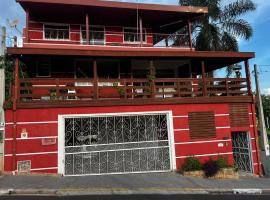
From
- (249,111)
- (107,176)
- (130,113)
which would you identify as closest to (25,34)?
(130,113)

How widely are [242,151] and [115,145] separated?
6.51 m

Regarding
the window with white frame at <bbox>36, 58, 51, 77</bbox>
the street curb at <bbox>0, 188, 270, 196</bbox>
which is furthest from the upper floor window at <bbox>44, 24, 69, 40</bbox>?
the street curb at <bbox>0, 188, 270, 196</bbox>

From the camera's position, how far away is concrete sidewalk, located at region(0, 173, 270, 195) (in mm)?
10156

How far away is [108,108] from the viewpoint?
13469 millimetres

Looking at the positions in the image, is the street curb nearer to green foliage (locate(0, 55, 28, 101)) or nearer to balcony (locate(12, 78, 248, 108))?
balcony (locate(12, 78, 248, 108))

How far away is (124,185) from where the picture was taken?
11062mm

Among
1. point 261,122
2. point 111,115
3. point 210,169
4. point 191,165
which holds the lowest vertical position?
point 210,169

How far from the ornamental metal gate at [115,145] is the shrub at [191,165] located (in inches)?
31.3

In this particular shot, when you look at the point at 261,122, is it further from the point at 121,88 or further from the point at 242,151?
the point at 121,88

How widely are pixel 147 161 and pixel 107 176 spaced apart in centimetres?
193

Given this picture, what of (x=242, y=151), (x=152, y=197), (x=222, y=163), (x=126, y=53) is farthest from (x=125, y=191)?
(x=242, y=151)

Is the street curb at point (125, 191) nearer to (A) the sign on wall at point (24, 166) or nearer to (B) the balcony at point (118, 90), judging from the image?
(A) the sign on wall at point (24, 166)

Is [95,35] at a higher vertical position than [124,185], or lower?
higher

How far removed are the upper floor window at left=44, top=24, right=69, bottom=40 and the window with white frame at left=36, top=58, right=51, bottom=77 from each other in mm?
1932
